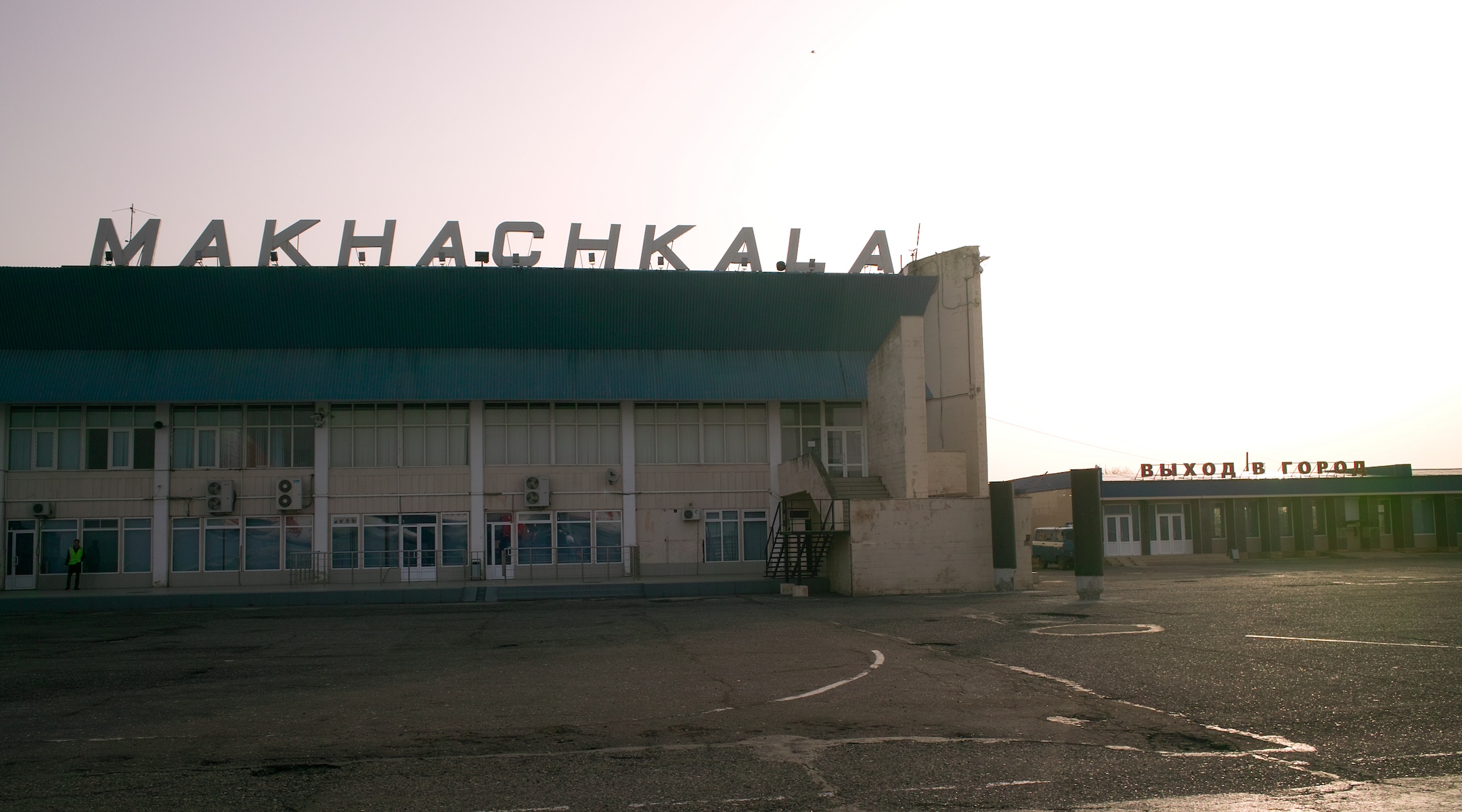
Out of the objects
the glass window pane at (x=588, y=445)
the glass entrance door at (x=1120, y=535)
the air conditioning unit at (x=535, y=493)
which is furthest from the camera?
the glass entrance door at (x=1120, y=535)

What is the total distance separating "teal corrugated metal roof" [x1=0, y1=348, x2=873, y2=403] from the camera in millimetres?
38719

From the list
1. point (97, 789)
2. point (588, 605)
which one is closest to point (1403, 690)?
point (97, 789)

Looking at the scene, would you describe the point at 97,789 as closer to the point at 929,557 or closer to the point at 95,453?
the point at 929,557

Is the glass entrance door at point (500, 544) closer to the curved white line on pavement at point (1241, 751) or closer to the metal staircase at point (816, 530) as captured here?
the metal staircase at point (816, 530)

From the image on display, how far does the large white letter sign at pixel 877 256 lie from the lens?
4219cm

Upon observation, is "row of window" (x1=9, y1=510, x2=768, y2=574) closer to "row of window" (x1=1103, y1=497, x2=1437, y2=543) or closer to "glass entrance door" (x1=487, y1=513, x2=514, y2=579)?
"glass entrance door" (x1=487, y1=513, x2=514, y2=579)

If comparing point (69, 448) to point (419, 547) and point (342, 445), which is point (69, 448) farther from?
point (419, 547)

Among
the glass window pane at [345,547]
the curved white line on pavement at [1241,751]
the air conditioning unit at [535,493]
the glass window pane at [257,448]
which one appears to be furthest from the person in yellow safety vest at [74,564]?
the curved white line on pavement at [1241,751]

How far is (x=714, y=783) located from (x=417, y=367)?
110 feet

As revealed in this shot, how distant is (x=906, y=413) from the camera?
33.9 metres

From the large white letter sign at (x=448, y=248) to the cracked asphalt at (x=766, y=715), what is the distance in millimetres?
18895

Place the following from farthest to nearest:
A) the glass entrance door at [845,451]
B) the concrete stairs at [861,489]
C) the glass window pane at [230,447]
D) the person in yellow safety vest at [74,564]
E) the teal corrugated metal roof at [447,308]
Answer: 1. the glass entrance door at [845,451]
2. the glass window pane at [230,447]
3. the teal corrugated metal roof at [447,308]
4. the person in yellow safety vest at [74,564]
5. the concrete stairs at [861,489]

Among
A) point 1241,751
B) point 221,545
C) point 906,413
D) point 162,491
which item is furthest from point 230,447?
point 1241,751

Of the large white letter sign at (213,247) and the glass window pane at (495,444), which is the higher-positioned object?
the large white letter sign at (213,247)
